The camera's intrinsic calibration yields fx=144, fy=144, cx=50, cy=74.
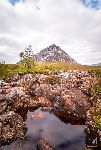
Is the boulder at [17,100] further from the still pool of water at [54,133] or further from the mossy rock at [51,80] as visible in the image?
the mossy rock at [51,80]

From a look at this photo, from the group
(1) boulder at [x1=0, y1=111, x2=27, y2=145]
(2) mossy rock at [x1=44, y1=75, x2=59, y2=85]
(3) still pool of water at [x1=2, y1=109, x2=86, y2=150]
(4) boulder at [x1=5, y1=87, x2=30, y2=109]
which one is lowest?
Answer: (3) still pool of water at [x1=2, y1=109, x2=86, y2=150]

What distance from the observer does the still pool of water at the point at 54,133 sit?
21438 millimetres

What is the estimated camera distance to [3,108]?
2939cm

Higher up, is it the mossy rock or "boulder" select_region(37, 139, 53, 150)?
the mossy rock

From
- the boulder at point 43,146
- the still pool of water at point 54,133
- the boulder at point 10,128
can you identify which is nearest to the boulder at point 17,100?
the still pool of water at point 54,133

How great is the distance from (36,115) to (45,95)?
9.83 metres

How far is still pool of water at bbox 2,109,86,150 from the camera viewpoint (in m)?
21.4

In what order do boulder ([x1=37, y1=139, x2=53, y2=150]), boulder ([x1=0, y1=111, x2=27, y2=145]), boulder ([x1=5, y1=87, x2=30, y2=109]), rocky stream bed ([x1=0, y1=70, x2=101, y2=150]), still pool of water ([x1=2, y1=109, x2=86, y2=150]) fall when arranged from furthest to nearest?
boulder ([x1=5, y1=87, x2=30, y2=109]), rocky stream bed ([x1=0, y1=70, x2=101, y2=150]), boulder ([x1=0, y1=111, x2=27, y2=145]), still pool of water ([x1=2, y1=109, x2=86, y2=150]), boulder ([x1=37, y1=139, x2=53, y2=150])

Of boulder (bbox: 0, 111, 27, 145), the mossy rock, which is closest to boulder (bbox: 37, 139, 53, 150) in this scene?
boulder (bbox: 0, 111, 27, 145)

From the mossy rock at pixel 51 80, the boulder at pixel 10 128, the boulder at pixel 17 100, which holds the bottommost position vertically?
the boulder at pixel 10 128

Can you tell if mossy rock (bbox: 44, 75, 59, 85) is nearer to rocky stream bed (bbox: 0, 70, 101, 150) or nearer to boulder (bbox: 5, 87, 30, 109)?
rocky stream bed (bbox: 0, 70, 101, 150)

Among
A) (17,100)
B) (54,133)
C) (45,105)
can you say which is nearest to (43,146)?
(54,133)

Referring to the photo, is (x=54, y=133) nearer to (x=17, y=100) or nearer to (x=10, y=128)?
(x=10, y=128)

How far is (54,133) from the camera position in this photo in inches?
986
